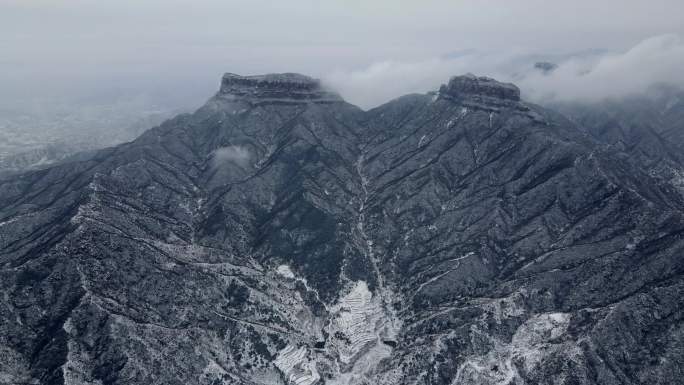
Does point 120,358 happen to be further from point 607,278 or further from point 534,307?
point 607,278

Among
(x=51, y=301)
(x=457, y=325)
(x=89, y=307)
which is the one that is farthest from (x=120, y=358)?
(x=457, y=325)

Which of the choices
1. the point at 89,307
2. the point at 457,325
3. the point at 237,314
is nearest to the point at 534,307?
the point at 457,325

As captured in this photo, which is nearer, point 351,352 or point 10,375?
point 10,375

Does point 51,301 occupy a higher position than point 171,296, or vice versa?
point 51,301

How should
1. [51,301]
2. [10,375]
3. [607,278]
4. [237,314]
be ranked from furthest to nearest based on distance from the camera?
1. [237,314]
2. [607,278]
3. [51,301]
4. [10,375]

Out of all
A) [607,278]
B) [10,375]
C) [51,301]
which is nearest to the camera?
[10,375]

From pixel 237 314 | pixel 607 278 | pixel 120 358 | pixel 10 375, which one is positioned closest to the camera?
pixel 10 375

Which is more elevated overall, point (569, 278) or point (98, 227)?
point (98, 227)

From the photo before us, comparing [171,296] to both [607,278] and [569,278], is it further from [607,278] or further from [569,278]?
[607,278]

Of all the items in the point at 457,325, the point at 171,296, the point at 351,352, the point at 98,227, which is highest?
the point at 98,227
